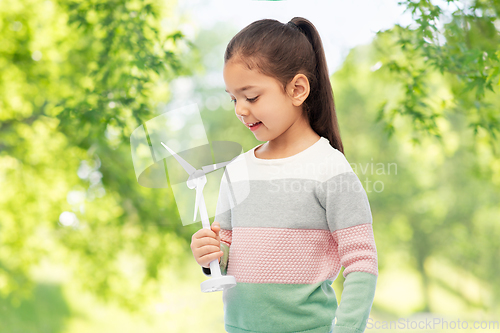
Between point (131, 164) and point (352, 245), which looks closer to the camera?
point (352, 245)

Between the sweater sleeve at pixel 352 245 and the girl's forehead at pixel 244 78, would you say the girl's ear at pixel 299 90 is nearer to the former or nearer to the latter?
the girl's forehead at pixel 244 78

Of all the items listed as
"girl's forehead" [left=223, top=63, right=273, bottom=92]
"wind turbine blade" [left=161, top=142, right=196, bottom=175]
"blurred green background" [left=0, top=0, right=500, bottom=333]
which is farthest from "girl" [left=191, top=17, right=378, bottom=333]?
"blurred green background" [left=0, top=0, right=500, bottom=333]

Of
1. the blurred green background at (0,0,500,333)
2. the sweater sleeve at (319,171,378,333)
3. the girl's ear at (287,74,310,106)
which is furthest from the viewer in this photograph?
the blurred green background at (0,0,500,333)

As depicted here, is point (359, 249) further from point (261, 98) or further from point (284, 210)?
point (261, 98)

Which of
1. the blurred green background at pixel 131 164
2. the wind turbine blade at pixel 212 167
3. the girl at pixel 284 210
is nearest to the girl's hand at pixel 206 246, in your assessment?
the girl at pixel 284 210

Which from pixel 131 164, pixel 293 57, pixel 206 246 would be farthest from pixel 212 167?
pixel 131 164

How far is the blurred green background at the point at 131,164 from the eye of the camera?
206 centimetres

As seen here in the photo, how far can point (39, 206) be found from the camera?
370cm

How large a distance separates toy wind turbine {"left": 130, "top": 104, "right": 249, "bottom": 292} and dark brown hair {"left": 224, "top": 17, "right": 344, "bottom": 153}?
0.15 meters

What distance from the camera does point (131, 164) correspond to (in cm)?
330

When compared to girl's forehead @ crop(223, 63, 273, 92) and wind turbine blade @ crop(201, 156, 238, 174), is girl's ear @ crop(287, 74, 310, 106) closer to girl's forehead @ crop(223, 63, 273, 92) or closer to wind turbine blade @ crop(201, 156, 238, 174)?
girl's forehead @ crop(223, 63, 273, 92)

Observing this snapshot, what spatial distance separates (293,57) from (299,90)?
0.06 m

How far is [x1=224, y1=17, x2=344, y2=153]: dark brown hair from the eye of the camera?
2.45ft

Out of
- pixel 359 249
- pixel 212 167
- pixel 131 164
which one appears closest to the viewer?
pixel 359 249
